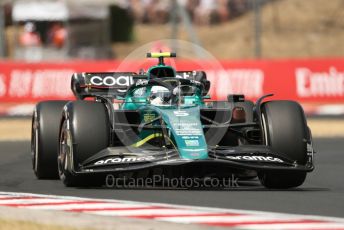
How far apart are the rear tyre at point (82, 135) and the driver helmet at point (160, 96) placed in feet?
2.73

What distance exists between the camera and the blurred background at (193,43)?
29281mm

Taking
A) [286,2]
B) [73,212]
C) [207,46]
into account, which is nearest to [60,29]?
[207,46]

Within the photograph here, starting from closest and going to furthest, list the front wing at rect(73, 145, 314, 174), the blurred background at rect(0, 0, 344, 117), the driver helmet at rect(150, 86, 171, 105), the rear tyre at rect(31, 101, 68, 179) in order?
the front wing at rect(73, 145, 314, 174) < the driver helmet at rect(150, 86, 171, 105) < the rear tyre at rect(31, 101, 68, 179) < the blurred background at rect(0, 0, 344, 117)

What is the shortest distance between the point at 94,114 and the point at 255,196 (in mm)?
2034

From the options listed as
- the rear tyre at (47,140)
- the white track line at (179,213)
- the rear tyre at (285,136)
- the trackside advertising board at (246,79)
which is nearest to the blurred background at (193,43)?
the trackside advertising board at (246,79)

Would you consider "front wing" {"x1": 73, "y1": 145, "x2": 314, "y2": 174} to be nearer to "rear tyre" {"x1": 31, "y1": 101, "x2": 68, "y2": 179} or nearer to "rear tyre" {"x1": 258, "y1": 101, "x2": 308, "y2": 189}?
"rear tyre" {"x1": 258, "y1": 101, "x2": 308, "y2": 189}

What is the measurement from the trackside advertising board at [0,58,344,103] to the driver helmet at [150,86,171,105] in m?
15.9

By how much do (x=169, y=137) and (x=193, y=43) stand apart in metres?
24.9

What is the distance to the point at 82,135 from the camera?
11.7 m

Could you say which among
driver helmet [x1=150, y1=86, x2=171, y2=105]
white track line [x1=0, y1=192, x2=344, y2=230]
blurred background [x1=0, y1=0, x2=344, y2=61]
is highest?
blurred background [x1=0, y1=0, x2=344, y2=61]

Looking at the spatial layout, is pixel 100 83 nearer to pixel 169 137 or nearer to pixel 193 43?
pixel 169 137

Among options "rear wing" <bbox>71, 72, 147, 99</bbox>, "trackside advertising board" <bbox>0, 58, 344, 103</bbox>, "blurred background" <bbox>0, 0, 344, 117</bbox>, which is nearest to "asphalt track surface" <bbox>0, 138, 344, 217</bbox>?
"rear wing" <bbox>71, 72, 147, 99</bbox>

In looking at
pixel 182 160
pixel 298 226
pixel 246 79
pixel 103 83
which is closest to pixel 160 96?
pixel 103 83

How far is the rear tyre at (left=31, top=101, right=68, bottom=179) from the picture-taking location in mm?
13000
